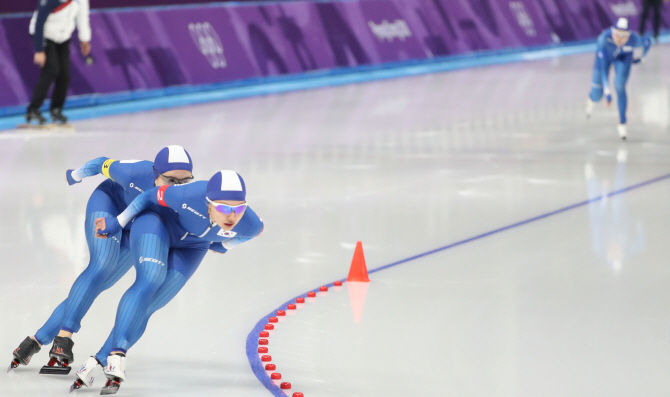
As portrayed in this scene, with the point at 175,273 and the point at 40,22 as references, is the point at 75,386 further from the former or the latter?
the point at 40,22

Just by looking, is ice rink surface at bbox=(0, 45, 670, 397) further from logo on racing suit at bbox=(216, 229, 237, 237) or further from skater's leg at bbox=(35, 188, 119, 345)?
logo on racing suit at bbox=(216, 229, 237, 237)

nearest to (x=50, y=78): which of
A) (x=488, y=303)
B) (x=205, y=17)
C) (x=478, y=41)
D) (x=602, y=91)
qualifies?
(x=205, y=17)

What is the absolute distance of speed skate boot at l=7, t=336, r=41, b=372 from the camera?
368cm

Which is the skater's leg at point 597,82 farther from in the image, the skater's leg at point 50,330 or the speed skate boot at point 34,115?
the skater's leg at point 50,330

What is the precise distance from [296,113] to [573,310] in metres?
7.80

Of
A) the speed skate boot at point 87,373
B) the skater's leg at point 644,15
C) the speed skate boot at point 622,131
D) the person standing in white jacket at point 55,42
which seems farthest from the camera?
the skater's leg at point 644,15

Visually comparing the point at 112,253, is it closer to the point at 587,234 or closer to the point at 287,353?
the point at 287,353

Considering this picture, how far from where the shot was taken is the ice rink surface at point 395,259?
12.6ft

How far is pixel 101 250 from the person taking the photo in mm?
3676

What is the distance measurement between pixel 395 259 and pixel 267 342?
1645 millimetres

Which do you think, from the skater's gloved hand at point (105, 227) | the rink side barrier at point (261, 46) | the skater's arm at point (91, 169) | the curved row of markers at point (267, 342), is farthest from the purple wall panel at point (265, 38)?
the skater's gloved hand at point (105, 227)

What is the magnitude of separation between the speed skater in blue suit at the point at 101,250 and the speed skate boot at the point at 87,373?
167 mm

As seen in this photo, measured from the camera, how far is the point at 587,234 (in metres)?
6.24

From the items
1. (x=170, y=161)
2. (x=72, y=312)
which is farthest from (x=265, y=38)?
(x=72, y=312)
